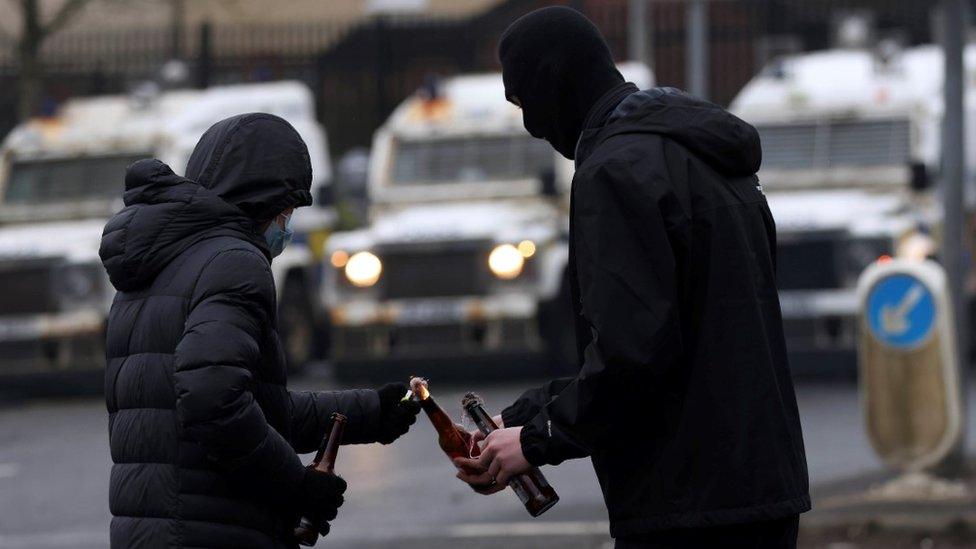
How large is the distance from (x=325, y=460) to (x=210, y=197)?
61 cm

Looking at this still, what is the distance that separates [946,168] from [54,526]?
4.95m

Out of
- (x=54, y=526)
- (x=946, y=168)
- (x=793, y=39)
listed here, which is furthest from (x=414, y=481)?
(x=793, y=39)

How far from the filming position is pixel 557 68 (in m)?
3.64

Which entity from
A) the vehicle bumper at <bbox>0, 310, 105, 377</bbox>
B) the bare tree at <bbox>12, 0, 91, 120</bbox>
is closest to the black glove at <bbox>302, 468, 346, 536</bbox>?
the vehicle bumper at <bbox>0, 310, 105, 377</bbox>

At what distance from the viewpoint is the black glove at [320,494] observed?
376 centimetres

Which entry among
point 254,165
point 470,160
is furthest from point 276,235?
point 470,160

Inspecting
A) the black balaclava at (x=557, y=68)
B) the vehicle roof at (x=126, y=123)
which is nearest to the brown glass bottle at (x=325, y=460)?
the black balaclava at (x=557, y=68)

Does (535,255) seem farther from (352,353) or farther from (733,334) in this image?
(733,334)

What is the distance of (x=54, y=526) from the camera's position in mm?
9375

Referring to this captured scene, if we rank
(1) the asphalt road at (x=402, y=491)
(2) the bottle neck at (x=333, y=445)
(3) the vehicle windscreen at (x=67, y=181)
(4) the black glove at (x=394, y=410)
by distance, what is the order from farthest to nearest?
(3) the vehicle windscreen at (x=67, y=181) → (1) the asphalt road at (x=402, y=491) → (4) the black glove at (x=394, y=410) → (2) the bottle neck at (x=333, y=445)

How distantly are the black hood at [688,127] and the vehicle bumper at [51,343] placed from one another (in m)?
11.8

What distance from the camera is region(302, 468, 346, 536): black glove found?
3762mm

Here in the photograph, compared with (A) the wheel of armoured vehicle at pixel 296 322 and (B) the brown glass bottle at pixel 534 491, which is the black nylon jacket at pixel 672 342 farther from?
(A) the wheel of armoured vehicle at pixel 296 322

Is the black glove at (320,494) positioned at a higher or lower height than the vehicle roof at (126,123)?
higher
